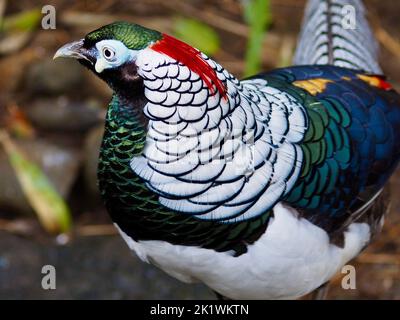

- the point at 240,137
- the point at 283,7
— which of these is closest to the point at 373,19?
the point at 283,7

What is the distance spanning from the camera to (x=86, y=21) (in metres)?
4.65

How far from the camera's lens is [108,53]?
6.55 feet

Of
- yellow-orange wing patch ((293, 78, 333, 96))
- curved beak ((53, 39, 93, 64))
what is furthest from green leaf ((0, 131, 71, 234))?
curved beak ((53, 39, 93, 64))

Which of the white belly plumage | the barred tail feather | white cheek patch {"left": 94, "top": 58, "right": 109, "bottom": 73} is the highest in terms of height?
the barred tail feather

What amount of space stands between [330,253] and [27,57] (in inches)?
99.5

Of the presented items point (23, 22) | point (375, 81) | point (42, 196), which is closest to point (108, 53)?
point (375, 81)

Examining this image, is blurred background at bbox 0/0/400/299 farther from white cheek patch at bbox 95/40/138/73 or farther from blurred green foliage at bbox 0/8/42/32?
white cheek patch at bbox 95/40/138/73

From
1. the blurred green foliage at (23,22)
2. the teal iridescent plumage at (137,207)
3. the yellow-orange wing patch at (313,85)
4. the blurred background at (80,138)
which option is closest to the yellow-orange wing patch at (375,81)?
the yellow-orange wing patch at (313,85)

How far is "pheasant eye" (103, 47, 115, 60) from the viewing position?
1.99m

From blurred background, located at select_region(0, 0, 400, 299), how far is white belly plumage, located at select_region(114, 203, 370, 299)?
0.94 meters

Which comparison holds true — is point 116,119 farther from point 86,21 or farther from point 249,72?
point 86,21

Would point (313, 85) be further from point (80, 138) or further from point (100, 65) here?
point (80, 138)

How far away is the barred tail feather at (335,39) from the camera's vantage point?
9.96ft

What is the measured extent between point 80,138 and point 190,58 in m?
2.30
